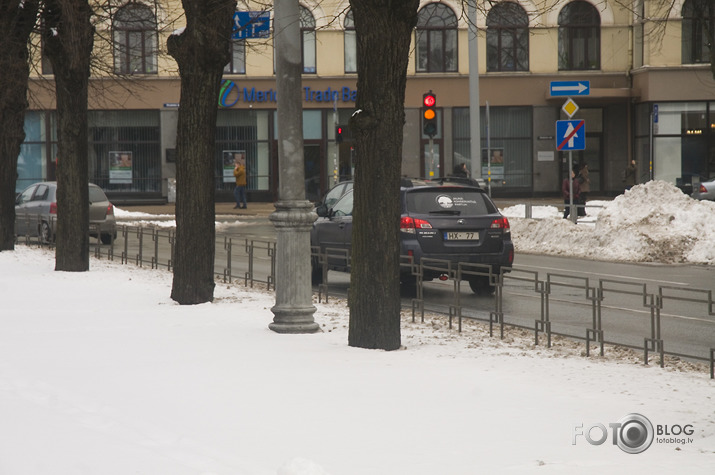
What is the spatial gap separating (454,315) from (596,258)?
35.4ft

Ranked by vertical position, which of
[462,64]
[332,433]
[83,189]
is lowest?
[332,433]

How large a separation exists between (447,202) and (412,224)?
678mm

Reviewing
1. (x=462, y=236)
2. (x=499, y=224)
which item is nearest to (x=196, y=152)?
(x=462, y=236)

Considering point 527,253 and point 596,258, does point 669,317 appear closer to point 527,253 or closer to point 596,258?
point 596,258

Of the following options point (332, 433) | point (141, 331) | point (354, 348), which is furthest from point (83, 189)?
point (332, 433)

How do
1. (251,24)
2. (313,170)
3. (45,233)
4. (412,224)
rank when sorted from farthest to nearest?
(313,170), (45,233), (412,224), (251,24)

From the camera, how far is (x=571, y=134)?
23.7 metres

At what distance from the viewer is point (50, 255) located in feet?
70.5

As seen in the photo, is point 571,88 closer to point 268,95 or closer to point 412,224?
point 412,224

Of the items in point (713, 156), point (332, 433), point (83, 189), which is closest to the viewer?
point (332, 433)

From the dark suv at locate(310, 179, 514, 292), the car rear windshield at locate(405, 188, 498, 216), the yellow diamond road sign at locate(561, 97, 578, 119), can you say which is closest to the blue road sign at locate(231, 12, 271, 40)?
the dark suv at locate(310, 179, 514, 292)

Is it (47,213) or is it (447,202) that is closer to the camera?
(447,202)

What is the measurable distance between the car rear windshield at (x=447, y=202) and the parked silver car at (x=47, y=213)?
10.6 m

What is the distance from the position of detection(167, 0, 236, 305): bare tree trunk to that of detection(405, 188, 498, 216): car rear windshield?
2.91m
